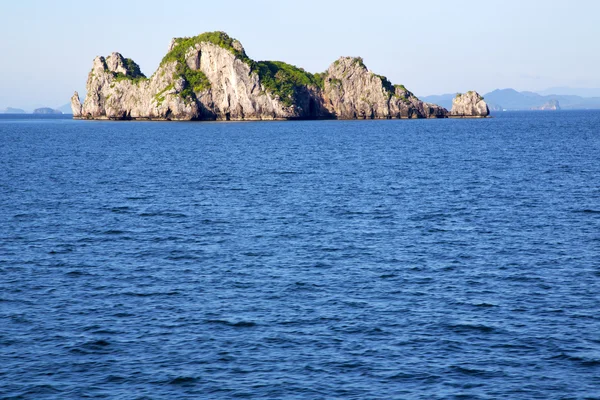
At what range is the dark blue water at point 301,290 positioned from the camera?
26141 millimetres

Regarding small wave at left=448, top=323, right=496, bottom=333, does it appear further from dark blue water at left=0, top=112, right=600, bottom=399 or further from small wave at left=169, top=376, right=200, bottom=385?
small wave at left=169, top=376, right=200, bottom=385

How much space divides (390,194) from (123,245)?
32.3 m

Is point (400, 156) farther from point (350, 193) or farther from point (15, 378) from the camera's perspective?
point (15, 378)

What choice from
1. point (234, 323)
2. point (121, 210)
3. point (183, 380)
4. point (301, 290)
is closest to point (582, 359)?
point (301, 290)

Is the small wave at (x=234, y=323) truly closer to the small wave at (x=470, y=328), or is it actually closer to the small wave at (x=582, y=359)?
the small wave at (x=470, y=328)

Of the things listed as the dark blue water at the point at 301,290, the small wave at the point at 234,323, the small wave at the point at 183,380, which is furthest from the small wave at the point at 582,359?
the small wave at the point at 183,380

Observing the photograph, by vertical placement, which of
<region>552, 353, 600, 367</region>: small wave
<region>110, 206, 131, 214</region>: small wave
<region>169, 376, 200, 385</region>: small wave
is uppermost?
<region>110, 206, 131, 214</region>: small wave

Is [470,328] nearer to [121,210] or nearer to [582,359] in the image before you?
[582,359]

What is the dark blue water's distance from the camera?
1029 inches

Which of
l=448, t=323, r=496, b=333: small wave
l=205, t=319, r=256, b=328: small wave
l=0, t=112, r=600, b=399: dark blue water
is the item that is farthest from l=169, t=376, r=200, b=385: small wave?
l=448, t=323, r=496, b=333: small wave

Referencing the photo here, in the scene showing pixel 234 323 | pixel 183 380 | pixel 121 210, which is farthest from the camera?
pixel 121 210

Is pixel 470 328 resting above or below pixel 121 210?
below

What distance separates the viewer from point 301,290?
3672 centimetres

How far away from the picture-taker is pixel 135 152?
405 ft
